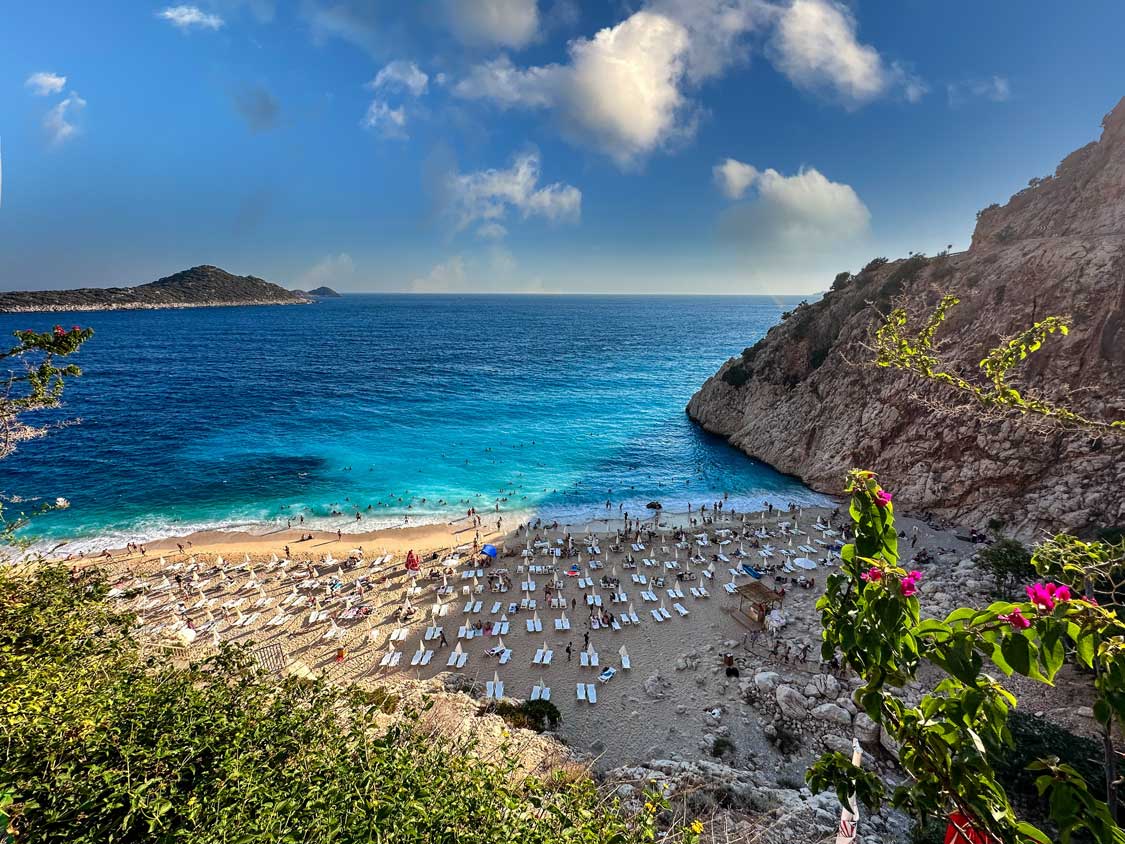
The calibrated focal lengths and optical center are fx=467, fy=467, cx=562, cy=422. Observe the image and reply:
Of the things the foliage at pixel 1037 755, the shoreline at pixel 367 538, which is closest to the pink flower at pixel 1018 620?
the foliage at pixel 1037 755

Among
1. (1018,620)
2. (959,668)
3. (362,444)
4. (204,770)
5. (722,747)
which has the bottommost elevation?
(722,747)

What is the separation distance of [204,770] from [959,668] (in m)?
10.5

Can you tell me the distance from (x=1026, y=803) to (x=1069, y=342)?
1231 inches

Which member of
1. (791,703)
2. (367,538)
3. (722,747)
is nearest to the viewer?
(722,747)

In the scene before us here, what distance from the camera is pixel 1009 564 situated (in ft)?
67.4

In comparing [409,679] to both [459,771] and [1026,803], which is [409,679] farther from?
[1026,803]

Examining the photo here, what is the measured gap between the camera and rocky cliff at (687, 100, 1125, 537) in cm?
2766

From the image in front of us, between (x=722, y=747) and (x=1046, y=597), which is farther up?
(x=1046, y=597)

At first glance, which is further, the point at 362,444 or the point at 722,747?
the point at 362,444

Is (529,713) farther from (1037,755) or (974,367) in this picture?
(974,367)

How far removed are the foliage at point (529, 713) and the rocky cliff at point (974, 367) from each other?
20836 millimetres

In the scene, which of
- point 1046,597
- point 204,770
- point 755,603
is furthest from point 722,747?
point 1046,597

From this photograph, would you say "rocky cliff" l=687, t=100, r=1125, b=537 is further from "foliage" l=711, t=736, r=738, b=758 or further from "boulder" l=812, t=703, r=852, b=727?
"foliage" l=711, t=736, r=738, b=758

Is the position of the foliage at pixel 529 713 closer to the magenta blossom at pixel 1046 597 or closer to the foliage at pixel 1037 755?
the foliage at pixel 1037 755
